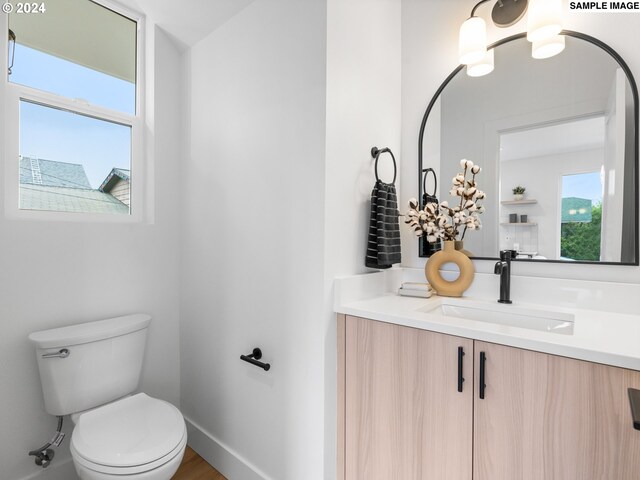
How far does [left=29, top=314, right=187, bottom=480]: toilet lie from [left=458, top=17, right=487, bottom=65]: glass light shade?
2.03 metres

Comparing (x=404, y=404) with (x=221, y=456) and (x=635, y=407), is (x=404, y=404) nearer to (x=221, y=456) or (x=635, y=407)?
(x=635, y=407)

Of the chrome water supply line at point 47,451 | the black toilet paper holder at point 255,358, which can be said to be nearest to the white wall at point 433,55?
the black toilet paper holder at point 255,358

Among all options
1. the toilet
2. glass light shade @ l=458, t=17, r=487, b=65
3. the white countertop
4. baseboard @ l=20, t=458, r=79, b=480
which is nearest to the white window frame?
the toilet

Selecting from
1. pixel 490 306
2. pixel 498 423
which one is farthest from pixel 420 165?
pixel 498 423

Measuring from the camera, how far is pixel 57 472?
60.2 inches

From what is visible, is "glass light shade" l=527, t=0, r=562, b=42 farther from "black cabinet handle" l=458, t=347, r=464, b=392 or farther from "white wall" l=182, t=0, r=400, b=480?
"black cabinet handle" l=458, t=347, r=464, b=392

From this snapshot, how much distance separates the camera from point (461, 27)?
1478mm

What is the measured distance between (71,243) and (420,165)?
5.90 feet

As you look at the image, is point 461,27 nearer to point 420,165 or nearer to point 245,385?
point 420,165

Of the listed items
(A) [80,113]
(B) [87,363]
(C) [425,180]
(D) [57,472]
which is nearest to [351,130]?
(C) [425,180]

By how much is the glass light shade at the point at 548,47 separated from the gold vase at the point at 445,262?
859 millimetres

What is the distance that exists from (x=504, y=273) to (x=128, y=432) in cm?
165

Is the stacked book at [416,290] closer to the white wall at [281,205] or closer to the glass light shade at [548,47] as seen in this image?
the white wall at [281,205]

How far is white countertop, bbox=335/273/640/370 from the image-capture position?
0.78 meters
